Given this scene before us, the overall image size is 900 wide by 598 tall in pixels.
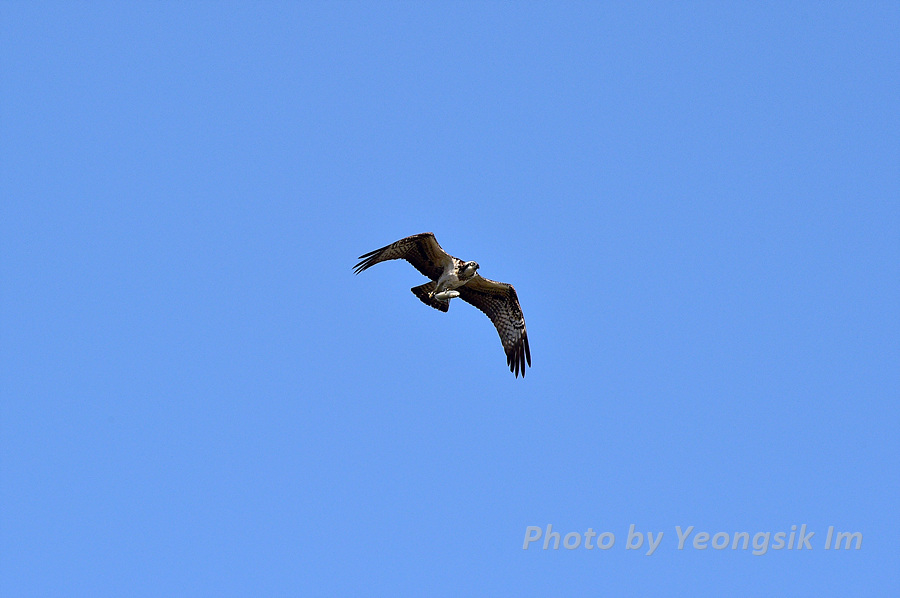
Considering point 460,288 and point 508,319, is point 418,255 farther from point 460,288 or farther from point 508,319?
point 508,319

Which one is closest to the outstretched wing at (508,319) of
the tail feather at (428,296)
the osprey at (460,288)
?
the osprey at (460,288)

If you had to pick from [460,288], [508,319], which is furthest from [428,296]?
Answer: [508,319]

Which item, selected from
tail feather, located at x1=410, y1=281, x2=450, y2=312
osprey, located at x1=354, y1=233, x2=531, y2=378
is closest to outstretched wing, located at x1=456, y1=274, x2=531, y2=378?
osprey, located at x1=354, y1=233, x2=531, y2=378

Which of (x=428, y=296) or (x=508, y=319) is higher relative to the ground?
(x=508, y=319)

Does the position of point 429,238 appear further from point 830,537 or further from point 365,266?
point 830,537

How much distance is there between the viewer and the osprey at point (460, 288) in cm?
2361

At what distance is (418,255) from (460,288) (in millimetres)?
2126

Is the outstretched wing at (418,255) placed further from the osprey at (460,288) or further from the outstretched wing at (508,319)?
the outstretched wing at (508,319)

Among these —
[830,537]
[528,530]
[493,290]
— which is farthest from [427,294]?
[830,537]

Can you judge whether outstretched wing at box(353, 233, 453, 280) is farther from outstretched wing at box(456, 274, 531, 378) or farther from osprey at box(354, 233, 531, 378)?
outstretched wing at box(456, 274, 531, 378)

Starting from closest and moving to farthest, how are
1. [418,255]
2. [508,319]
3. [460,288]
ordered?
[418,255] < [460,288] < [508,319]

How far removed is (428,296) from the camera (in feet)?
82.4

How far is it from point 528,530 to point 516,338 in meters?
4.89

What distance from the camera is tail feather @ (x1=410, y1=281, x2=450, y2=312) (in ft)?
81.7
